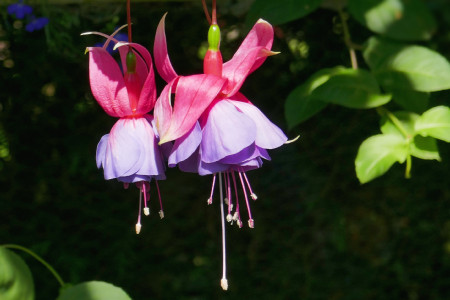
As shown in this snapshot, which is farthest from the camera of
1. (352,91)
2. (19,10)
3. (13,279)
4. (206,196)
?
(206,196)

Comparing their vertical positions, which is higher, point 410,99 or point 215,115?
point 215,115

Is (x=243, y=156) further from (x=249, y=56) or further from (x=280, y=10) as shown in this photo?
(x=280, y=10)

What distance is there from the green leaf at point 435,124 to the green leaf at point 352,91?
8 centimetres

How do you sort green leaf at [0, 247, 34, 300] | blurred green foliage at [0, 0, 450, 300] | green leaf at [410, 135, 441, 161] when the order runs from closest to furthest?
green leaf at [0, 247, 34, 300] → green leaf at [410, 135, 441, 161] → blurred green foliage at [0, 0, 450, 300]

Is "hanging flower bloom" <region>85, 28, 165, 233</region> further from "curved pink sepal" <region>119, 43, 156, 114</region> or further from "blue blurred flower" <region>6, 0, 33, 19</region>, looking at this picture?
"blue blurred flower" <region>6, 0, 33, 19</region>

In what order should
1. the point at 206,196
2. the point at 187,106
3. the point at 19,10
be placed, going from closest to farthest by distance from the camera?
the point at 187,106 < the point at 19,10 < the point at 206,196

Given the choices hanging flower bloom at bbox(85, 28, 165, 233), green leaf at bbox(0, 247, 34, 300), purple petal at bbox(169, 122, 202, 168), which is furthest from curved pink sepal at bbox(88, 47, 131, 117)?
green leaf at bbox(0, 247, 34, 300)

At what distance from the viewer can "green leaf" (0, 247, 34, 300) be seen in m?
0.98

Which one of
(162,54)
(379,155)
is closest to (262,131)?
(162,54)

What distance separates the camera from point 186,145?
30.3 inches

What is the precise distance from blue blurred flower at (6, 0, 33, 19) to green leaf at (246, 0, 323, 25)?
1.57ft

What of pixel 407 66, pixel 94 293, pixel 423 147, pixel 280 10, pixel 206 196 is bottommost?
pixel 206 196

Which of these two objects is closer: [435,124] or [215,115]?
[215,115]

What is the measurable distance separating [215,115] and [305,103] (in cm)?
41
